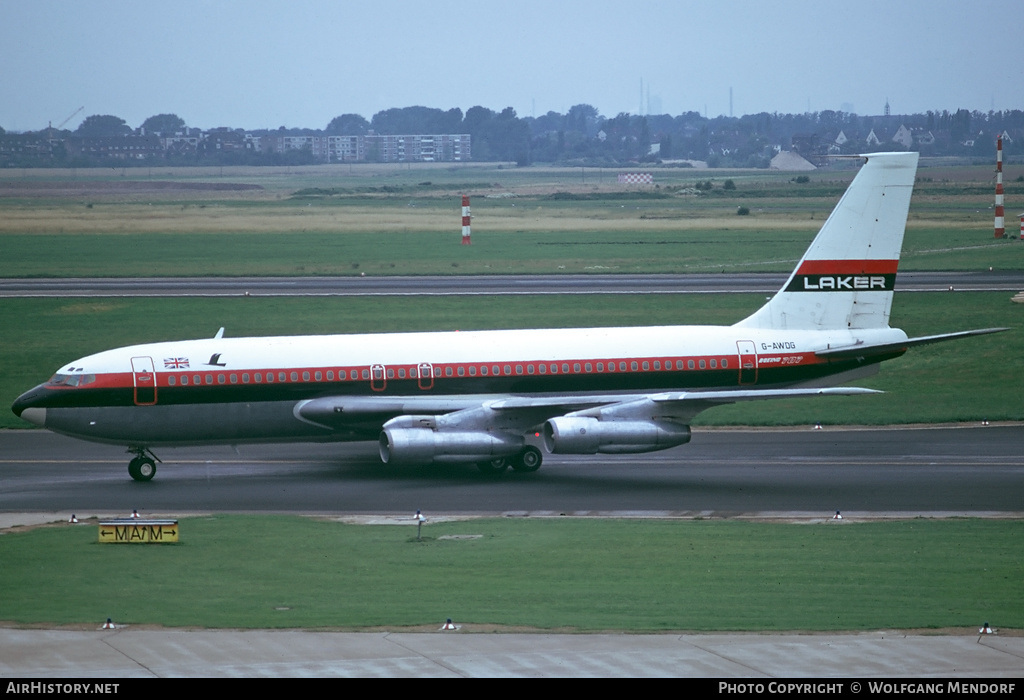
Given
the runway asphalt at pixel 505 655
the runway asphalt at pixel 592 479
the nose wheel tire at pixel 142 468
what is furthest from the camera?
the nose wheel tire at pixel 142 468

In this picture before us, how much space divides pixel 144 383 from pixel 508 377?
1002 centimetres

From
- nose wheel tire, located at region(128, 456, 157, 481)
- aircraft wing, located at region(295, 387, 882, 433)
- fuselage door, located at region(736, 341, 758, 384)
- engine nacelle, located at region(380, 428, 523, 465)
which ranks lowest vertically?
nose wheel tire, located at region(128, 456, 157, 481)

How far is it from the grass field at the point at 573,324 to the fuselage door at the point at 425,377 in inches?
463

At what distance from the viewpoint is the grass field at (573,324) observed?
150 ft

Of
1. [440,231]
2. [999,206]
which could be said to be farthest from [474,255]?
[999,206]

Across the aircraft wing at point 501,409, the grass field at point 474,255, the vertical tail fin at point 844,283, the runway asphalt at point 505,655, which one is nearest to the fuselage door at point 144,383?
the aircraft wing at point 501,409

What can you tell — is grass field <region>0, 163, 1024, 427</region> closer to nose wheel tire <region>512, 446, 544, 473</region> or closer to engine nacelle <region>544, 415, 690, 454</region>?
engine nacelle <region>544, 415, 690, 454</region>

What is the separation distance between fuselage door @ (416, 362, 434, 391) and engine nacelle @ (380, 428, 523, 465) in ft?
6.81

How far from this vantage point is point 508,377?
1473 inches

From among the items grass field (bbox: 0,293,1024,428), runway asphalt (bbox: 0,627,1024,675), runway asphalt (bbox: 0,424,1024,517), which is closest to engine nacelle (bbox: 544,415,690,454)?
runway asphalt (bbox: 0,424,1024,517)

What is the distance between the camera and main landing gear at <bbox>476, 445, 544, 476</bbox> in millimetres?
36750

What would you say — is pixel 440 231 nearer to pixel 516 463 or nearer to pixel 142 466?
pixel 516 463

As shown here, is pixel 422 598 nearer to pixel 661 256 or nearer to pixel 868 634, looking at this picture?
pixel 868 634

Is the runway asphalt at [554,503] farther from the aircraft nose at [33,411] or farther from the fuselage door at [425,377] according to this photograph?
the fuselage door at [425,377]
